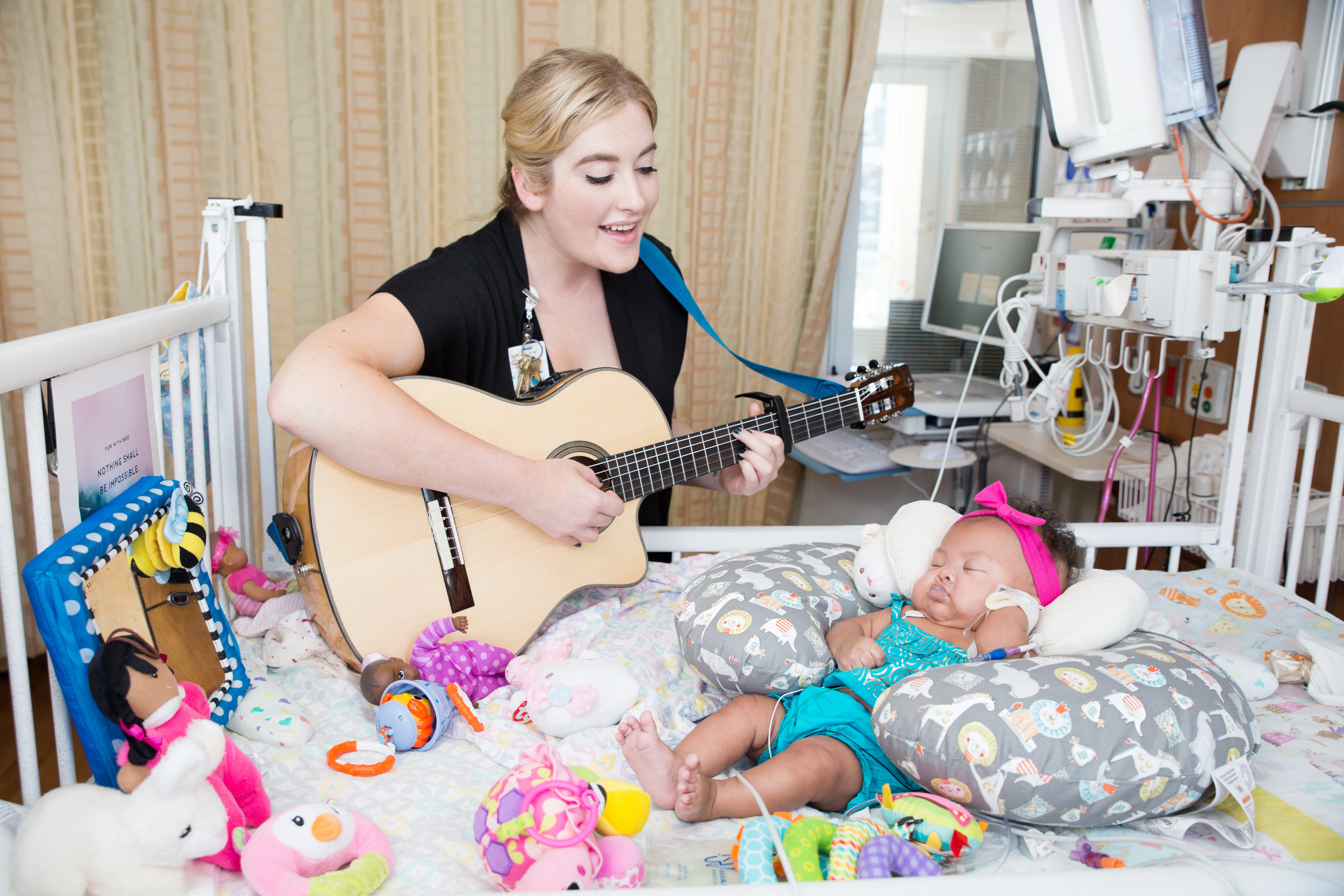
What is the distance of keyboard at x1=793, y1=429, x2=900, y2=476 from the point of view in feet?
7.81

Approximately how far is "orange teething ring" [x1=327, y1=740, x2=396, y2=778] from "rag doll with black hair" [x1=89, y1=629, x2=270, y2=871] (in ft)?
0.41

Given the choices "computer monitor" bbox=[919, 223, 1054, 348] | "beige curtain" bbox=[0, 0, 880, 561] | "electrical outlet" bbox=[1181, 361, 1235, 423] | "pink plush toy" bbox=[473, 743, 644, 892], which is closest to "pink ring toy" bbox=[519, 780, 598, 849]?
"pink plush toy" bbox=[473, 743, 644, 892]

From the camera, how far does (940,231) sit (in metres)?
2.86

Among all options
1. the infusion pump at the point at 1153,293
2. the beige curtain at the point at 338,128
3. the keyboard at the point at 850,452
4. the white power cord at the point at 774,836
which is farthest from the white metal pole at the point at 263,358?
the infusion pump at the point at 1153,293

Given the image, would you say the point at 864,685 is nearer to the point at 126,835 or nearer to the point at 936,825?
the point at 936,825

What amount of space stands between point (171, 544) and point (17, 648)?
0.25 meters

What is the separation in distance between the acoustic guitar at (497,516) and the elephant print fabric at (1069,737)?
590 mm

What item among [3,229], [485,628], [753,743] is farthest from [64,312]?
[753,743]

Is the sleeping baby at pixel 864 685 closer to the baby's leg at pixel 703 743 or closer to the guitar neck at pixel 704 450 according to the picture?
the baby's leg at pixel 703 743

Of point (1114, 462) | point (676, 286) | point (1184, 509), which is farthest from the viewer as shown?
point (1184, 509)

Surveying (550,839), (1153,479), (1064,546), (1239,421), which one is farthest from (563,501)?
(1153,479)

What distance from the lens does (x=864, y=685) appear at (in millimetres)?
1196

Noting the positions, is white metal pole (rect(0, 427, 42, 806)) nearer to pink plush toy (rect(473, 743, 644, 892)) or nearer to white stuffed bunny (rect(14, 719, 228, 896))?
white stuffed bunny (rect(14, 719, 228, 896))

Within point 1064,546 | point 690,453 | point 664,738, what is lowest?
point 664,738
